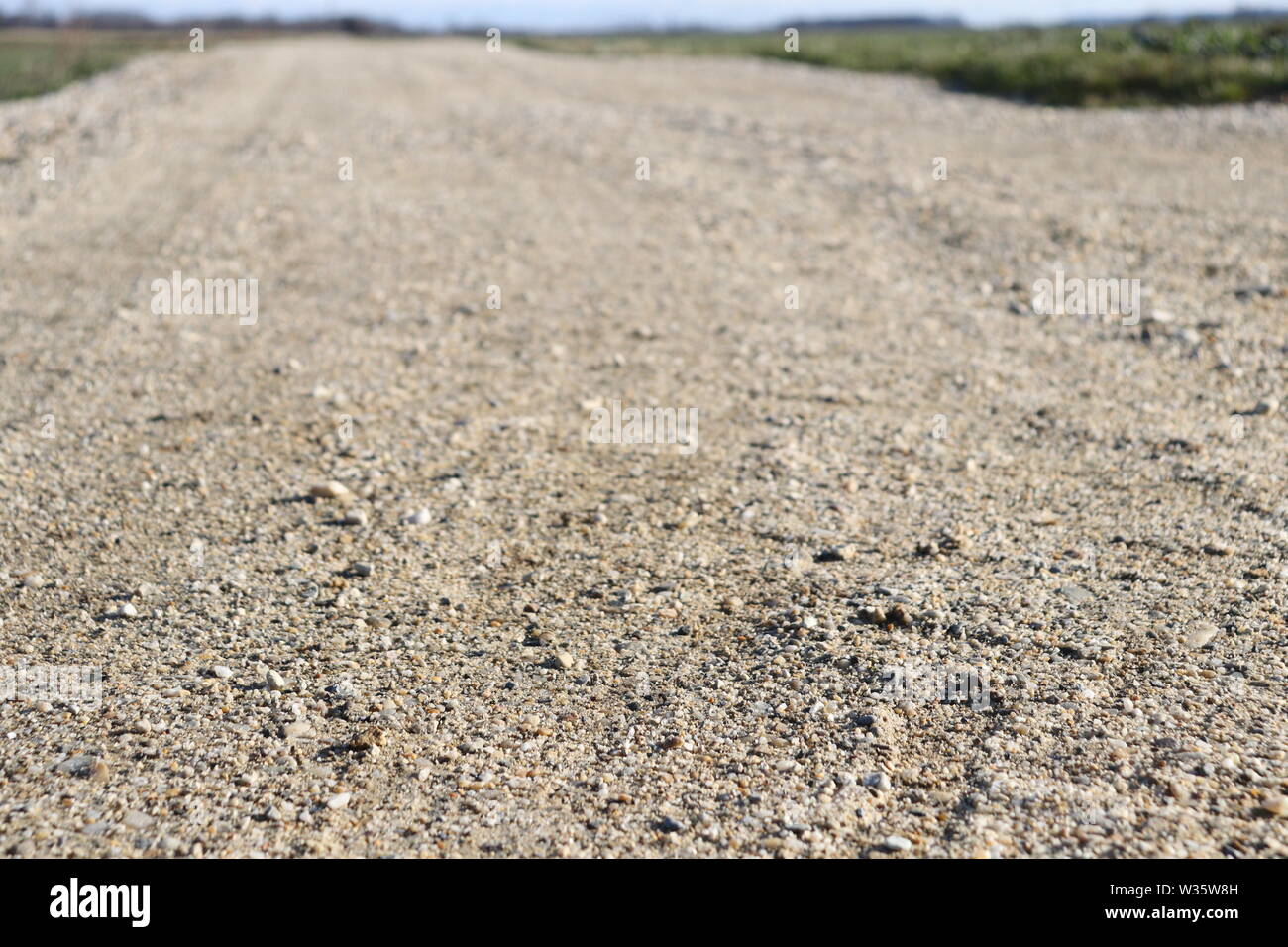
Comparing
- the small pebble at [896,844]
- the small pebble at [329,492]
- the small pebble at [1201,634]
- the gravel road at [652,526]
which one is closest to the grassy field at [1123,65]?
the gravel road at [652,526]

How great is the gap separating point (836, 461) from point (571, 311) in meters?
2.95

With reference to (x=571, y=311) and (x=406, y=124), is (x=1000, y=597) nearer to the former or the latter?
(x=571, y=311)

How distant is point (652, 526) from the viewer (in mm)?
5055

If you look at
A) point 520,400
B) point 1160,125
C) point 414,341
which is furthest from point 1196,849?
point 1160,125

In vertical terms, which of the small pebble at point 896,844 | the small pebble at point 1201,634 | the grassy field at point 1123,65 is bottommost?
the small pebble at point 896,844

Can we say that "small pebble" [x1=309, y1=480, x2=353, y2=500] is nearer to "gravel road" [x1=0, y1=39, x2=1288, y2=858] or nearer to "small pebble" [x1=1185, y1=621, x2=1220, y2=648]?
"gravel road" [x1=0, y1=39, x2=1288, y2=858]

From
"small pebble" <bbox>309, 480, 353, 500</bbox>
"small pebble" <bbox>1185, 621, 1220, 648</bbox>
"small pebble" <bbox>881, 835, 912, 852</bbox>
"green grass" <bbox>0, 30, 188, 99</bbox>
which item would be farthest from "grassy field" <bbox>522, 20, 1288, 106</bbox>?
"green grass" <bbox>0, 30, 188, 99</bbox>

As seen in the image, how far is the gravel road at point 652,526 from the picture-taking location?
3316 mm

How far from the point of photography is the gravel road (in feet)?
10.9

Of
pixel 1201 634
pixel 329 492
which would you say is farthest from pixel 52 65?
pixel 1201 634

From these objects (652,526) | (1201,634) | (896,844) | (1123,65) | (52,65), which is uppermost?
(52,65)

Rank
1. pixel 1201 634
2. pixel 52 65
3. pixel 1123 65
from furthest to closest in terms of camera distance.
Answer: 1. pixel 52 65
2. pixel 1123 65
3. pixel 1201 634

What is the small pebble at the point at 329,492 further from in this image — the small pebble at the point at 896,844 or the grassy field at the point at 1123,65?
the grassy field at the point at 1123,65

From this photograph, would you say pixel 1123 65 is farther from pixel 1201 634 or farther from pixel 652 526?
pixel 1201 634
